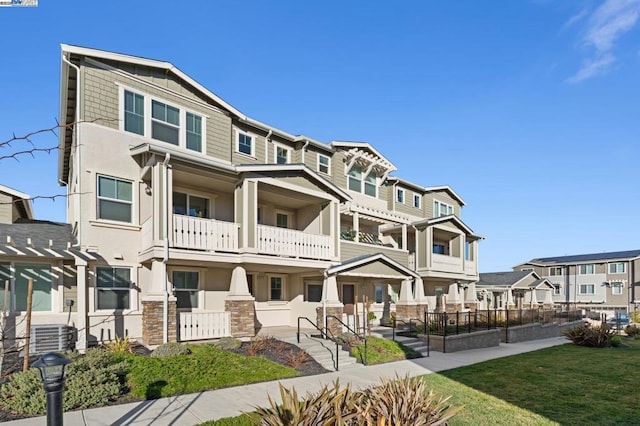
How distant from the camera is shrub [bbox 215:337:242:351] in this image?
12266 millimetres

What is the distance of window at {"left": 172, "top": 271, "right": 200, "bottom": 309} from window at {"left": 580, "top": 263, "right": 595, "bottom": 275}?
53565mm

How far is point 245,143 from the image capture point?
1786 cm

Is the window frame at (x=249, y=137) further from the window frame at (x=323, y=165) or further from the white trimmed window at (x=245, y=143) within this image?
the window frame at (x=323, y=165)

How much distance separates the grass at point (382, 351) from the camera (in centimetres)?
1346

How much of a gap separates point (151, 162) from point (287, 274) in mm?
8324

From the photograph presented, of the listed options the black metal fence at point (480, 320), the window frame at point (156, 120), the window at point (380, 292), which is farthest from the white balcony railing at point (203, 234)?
the window at point (380, 292)

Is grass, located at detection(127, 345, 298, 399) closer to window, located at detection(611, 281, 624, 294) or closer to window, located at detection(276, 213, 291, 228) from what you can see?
window, located at detection(276, 213, 291, 228)

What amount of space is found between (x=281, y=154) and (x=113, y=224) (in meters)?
8.65

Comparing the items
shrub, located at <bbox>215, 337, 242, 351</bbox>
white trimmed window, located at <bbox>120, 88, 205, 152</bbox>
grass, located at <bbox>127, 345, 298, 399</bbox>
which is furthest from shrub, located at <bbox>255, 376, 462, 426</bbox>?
white trimmed window, located at <bbox>120, 88, 205, 152</bbox>

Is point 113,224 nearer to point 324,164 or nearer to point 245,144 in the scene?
point 245,144

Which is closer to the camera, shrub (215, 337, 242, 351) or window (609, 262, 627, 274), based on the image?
shrub (215, 337, 242, 351)

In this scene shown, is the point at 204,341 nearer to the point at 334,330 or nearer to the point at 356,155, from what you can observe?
the point at 334,330

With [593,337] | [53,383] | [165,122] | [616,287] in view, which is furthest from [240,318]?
[616,287]

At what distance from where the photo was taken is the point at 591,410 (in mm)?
8359
